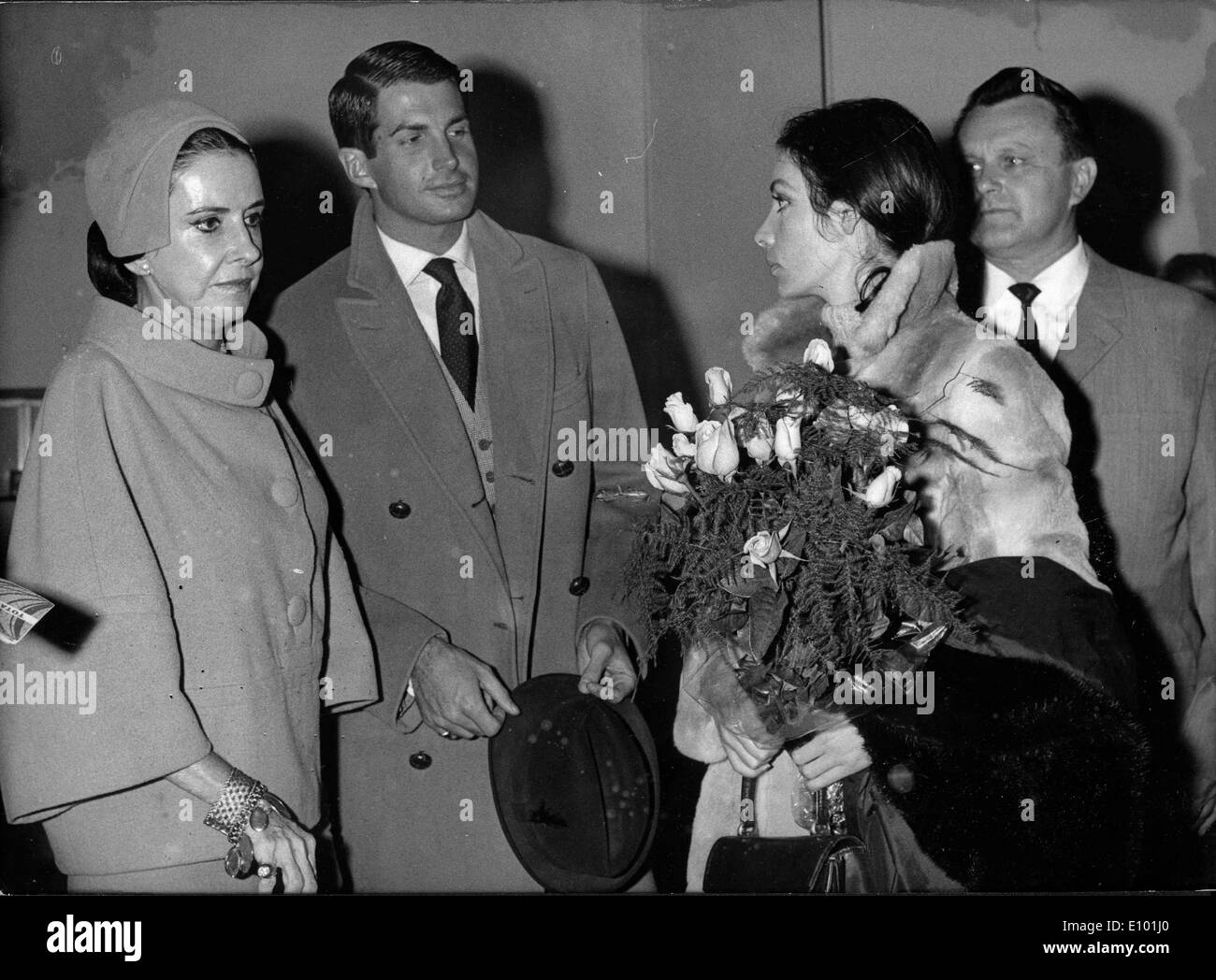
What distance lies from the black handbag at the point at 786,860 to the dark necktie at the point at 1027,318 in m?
0.93

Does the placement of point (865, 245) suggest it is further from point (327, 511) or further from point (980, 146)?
point (327, 511)

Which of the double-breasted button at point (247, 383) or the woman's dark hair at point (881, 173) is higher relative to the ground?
the woman's dark hair at point (881, 173)

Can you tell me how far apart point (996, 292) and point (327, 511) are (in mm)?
1264

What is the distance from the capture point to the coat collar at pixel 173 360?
2.32m

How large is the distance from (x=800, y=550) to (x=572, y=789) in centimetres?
62

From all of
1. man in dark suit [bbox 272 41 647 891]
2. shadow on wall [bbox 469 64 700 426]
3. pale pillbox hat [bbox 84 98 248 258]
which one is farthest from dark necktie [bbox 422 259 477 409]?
pale pillbox hat [bbox 84 98 248 258]

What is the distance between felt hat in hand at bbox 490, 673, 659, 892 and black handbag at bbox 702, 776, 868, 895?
168 millimetres

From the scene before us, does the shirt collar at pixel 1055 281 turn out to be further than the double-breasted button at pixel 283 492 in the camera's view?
Yes

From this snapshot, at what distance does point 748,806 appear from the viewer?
8.16 feet

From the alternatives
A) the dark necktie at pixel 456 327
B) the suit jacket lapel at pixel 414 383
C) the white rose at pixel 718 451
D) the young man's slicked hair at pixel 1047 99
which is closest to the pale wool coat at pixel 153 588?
the suit jacket lapel at pixel 414 383

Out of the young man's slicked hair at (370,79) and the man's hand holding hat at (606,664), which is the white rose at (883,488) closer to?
the man's hand holding hat at (606,664)
